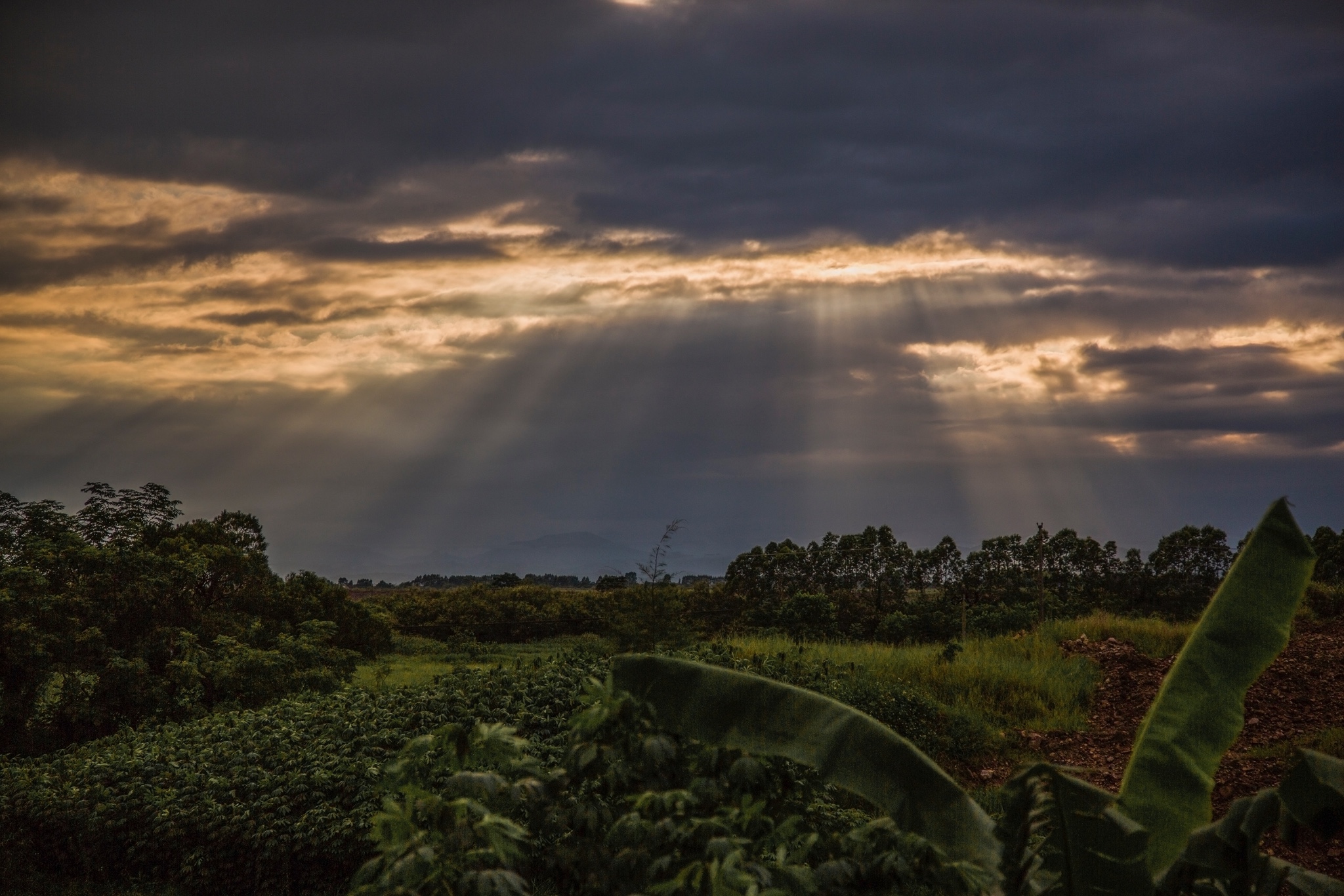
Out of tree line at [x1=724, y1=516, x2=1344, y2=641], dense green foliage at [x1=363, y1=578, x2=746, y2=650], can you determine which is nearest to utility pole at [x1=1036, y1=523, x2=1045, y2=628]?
tree line at [x1=724, y1=516, x2=1344, y2=641]

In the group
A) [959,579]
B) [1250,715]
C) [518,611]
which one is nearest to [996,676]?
[1250,715]

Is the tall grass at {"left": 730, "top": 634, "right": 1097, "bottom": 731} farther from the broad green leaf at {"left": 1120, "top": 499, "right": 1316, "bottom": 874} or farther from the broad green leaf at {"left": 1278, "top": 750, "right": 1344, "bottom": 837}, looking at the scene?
the broad green leaf at {"left": 1278, "top": 750, "right": 1344, "bottom": 837}

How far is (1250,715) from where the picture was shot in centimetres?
1185

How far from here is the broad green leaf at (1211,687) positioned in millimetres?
4781

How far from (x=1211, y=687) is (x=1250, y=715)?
8.62 metres

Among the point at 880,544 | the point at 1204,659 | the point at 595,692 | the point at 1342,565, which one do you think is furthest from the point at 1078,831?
the point at 1342,565

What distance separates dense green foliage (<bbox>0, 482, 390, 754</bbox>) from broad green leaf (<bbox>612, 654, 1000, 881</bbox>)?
9867mm

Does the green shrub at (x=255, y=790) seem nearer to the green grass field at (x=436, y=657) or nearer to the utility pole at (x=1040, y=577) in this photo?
the green grass field at (x=436, y=657)

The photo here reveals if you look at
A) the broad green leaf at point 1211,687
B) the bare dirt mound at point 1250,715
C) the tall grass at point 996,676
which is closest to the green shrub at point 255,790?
the broad green leaf at point 1211,687

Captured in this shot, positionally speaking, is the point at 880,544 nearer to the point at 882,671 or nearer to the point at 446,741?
the point at 882,671

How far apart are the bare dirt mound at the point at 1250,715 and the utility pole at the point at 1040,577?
3239 millimetres

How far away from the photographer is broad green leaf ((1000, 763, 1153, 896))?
3713 mm

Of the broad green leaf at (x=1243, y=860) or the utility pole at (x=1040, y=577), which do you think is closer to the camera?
the broad green leaf at (x=1243, y=860)

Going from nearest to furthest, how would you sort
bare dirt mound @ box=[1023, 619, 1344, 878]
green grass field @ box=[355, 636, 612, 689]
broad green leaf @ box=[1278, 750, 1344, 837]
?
1. broad green leaf @ box=[1278, 750, 1344, 837]
2. bare dirt mound @ box=[1023, 619, 1344, 878]
3. green grass field @ box=[355, 636, 612, 689]
